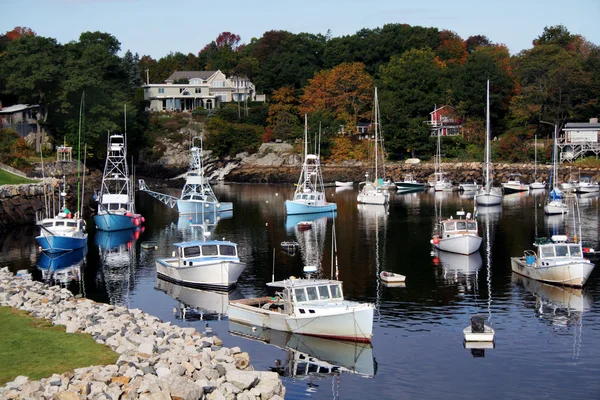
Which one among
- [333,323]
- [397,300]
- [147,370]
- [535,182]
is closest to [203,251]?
[397,300]

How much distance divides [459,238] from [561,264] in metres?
14.0

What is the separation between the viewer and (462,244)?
206 feet

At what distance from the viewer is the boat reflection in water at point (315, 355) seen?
3462 centimetres

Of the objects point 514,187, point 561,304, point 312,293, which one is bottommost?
point 561,304

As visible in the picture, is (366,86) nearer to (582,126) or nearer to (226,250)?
(582,126)

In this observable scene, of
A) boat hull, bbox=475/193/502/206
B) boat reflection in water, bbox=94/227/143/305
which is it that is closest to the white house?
boat hull, bbox=475/193/502/206

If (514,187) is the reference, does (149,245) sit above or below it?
below

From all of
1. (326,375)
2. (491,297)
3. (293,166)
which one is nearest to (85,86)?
(293,166)

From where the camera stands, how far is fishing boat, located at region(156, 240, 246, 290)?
4969 cm

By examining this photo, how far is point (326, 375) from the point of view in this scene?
112 ft

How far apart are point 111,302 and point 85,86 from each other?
255 feet

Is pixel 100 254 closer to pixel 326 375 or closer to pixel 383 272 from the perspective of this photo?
pixel 383 272

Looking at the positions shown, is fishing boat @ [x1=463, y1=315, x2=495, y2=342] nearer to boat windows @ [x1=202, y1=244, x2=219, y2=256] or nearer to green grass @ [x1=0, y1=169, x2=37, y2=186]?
boat windows @ [x1=202, y1=244, x2=219, y2=256]

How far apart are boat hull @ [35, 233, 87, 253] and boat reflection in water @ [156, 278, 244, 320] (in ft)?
49.1
